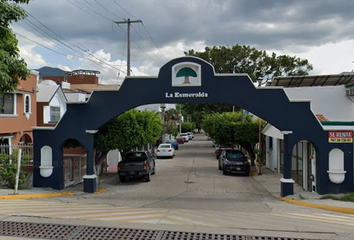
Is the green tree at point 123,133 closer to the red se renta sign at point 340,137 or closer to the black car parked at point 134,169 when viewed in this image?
the black car parked at point 134,169

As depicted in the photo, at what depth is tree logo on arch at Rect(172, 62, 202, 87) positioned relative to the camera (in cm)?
1330

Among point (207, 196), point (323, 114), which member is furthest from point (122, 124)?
point (323, 114)

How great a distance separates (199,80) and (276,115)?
350 cm

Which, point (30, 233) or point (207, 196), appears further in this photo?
point (207, 196)

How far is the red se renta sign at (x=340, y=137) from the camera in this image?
12336mm

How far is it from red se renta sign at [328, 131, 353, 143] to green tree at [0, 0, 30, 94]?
12.0 metres

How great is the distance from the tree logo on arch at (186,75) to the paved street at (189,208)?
4.72 metres

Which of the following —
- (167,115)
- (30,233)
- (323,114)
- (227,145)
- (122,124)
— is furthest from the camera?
(167,115)

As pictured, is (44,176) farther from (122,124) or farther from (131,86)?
(131,86)

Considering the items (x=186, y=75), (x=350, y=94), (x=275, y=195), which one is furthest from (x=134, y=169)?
(x=350, y=94)


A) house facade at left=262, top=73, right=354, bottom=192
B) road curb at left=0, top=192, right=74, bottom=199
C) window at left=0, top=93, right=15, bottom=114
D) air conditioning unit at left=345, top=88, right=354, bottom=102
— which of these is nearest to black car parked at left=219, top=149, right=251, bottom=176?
house facade at left=262, top=73, right=354, bottom=192

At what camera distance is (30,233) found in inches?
230

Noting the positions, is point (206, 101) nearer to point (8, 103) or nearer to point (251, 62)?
point (8, 103)

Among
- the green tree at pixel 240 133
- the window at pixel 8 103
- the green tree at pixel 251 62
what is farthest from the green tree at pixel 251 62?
the window at pixel 8 103
